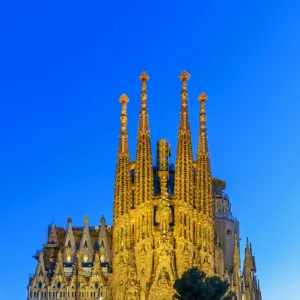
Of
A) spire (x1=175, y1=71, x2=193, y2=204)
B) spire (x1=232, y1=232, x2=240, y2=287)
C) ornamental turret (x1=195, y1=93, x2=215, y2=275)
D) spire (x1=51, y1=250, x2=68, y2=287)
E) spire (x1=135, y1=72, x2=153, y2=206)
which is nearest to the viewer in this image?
ornamental turret (x1=195, y1=93, x2=215, y2=275)

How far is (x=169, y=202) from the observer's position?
190ft

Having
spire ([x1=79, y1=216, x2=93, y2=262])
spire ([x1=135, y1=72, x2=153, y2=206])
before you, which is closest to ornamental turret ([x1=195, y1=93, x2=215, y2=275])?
spire ([x1=135, y1=72, x2=153, y2=206])

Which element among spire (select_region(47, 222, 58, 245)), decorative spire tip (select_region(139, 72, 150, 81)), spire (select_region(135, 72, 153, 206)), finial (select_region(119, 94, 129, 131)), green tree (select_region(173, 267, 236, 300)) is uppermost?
decorative spire tip (select_region(139, 72, 150, 81))

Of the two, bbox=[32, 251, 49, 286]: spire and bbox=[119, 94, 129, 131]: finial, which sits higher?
bbox=[119, 94, 129, 131]: finial

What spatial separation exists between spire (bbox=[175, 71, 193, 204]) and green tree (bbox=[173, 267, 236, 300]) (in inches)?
Answer: 716

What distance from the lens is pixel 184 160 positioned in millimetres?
59344

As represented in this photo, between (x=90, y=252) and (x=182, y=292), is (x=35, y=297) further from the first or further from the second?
(x=182, y=292)

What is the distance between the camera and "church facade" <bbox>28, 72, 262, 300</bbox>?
56.4 m

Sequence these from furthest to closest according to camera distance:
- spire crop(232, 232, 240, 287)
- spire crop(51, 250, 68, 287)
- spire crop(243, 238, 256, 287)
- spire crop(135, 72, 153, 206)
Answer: spire crop(243, 238, 256, 287)
spire crop(232, 232, 240, 287)
spire crop(51, 250, 68, 287)
spire crop(135, 72, 153, 206)

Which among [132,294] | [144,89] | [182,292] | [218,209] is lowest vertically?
[182,292]

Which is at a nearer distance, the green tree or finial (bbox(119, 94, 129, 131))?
the green tree

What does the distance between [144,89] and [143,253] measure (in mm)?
12794

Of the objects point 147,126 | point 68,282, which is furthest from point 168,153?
point 68,282

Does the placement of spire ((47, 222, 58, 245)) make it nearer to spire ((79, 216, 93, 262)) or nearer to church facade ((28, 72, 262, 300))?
church facade ((28, 72, 262, 300))
